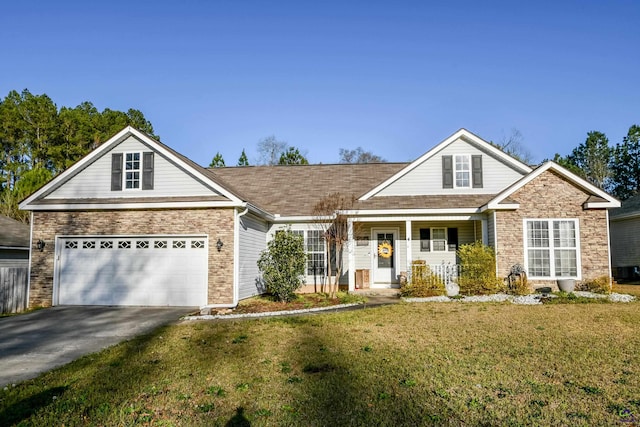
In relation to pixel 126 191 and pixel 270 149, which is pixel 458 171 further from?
pixel 270 149

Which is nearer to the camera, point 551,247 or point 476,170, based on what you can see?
A: point 551,247

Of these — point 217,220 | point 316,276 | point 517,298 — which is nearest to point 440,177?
point 517,298

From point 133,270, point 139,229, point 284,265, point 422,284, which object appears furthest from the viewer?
point 422,284

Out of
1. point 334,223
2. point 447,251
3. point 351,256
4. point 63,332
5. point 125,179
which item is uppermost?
point 125,179

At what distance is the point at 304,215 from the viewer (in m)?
17.1

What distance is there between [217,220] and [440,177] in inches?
349

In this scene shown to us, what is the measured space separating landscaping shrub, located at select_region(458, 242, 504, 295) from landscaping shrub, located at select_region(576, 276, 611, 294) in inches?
105

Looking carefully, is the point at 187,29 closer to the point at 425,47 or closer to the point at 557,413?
the point at 425,47

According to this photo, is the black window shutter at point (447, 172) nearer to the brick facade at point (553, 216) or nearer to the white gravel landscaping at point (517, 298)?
the brick facade at point (553, 216)

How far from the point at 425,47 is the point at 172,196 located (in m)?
10.6

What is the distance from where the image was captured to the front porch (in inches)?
690

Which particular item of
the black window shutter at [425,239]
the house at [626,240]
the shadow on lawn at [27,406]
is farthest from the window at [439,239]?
the shadow on lawn at [27,406]

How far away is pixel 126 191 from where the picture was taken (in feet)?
47.8

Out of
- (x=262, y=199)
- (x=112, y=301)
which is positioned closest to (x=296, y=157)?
(x=262, y=199)
